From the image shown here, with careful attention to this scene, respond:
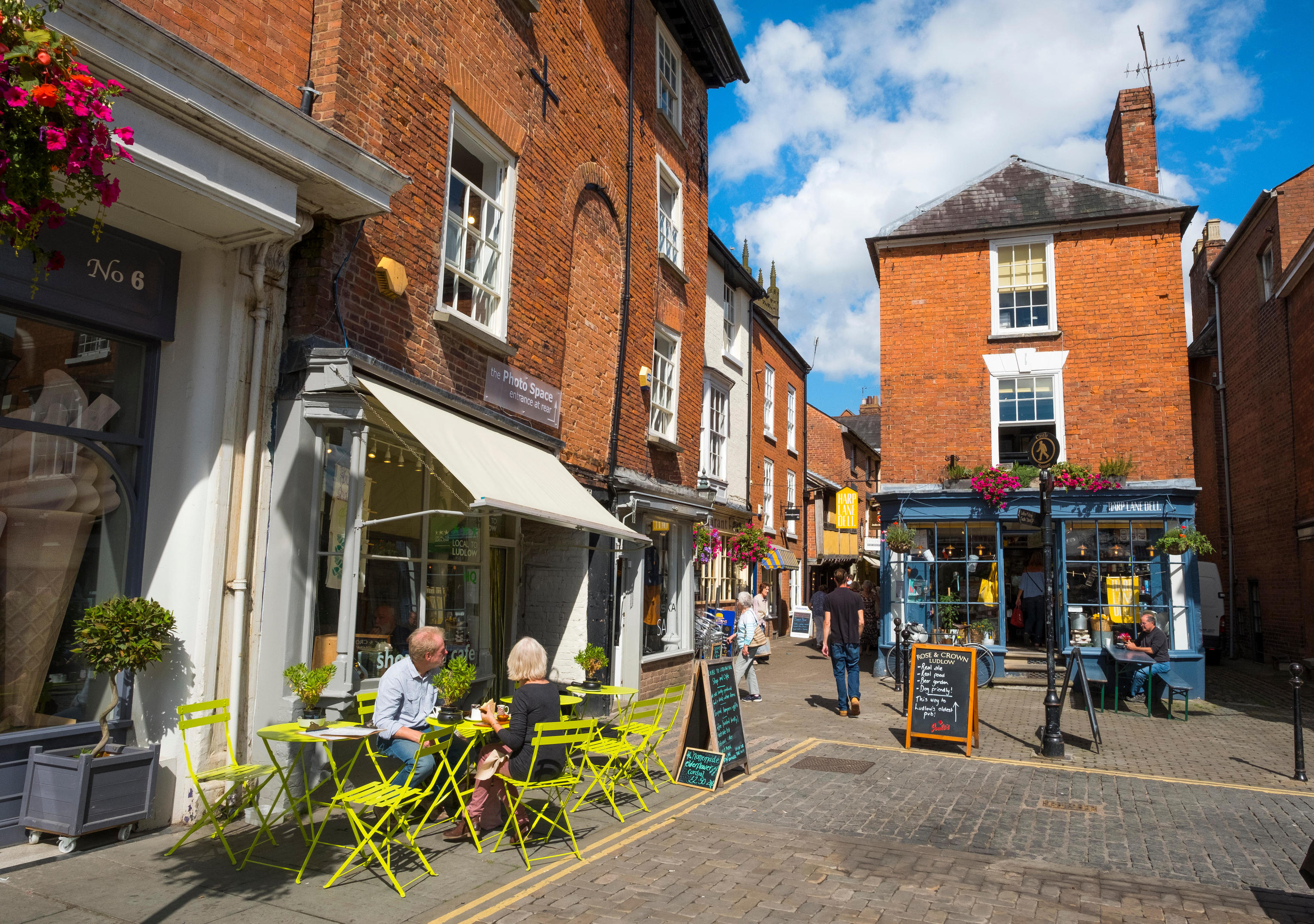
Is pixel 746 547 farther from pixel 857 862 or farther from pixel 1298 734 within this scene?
pixel 857 862

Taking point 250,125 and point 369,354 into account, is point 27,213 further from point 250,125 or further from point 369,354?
point 369,354

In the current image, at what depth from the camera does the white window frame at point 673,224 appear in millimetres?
14734

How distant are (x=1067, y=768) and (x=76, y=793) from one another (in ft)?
29.5

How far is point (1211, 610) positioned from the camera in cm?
2164

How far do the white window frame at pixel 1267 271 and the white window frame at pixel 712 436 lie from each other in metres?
13.1

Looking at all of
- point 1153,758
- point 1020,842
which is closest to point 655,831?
point 1020,842

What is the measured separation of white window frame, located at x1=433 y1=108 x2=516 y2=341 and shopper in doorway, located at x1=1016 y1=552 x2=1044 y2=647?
12815mm

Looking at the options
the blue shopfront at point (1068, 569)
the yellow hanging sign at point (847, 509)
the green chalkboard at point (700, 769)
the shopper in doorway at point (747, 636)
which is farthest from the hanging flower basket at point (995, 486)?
the green chalkboard at point (700, 769)

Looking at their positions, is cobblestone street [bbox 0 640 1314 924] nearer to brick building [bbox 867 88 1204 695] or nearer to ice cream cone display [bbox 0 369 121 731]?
ice cream cone display [bbox 0 369 121 731]

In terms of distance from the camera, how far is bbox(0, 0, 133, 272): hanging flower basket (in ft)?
9.39

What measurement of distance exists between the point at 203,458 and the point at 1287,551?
21.8 m

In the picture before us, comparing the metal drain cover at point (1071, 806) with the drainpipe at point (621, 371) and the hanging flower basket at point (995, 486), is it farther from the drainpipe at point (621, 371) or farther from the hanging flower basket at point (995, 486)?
the hanging flower basket at point (995, 486)

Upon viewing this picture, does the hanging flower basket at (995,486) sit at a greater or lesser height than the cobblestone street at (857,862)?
greater

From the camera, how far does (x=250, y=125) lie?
5.95 meters
